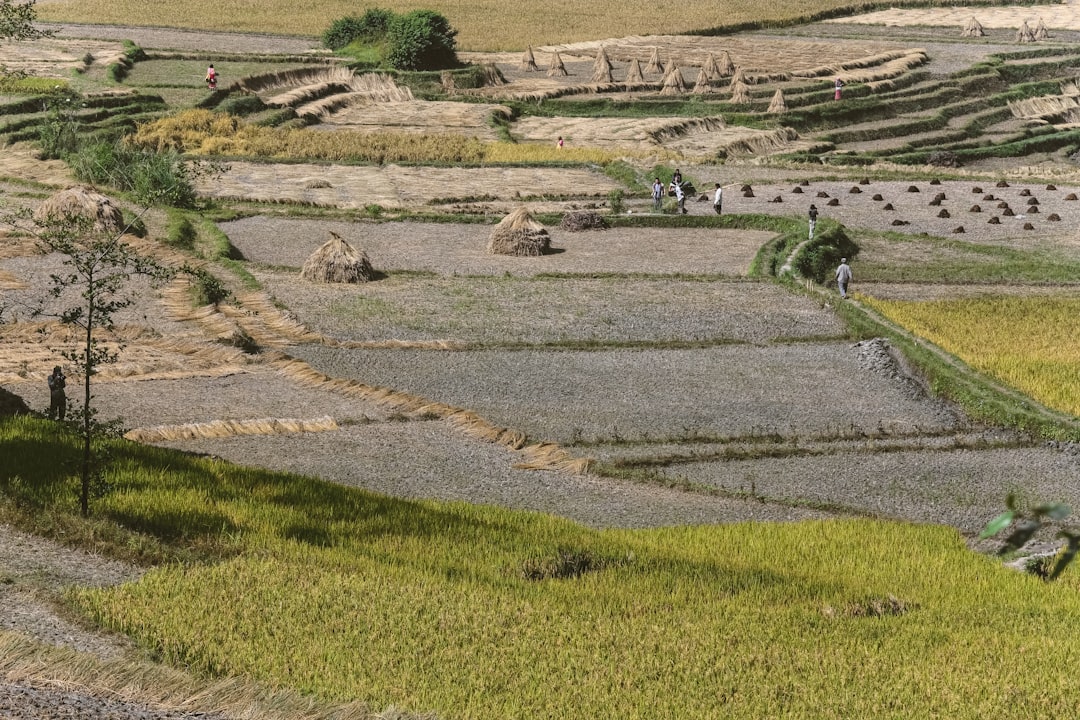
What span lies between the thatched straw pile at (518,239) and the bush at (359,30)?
50007 mm

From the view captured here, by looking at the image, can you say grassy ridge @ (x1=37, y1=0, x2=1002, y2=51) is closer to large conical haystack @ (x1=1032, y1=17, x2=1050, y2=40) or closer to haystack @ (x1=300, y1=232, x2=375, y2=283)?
large conical haystack @ (x1=1032, y1=17, x2=1050, y2=40)

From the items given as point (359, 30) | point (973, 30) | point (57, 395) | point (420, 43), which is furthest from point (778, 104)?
point (57, 395)

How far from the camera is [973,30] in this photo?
10612cm

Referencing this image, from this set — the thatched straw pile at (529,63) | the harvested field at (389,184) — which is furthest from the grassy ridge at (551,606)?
the thatched straw pile at (529,63)

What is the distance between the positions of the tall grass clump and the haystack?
12051 millimetres

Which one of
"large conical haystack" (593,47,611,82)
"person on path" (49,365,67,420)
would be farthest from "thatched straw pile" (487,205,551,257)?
"large conical haystack" (593,47,611,82)

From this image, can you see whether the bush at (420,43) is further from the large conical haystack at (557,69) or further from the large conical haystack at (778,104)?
the large conical haystack at (778,104)

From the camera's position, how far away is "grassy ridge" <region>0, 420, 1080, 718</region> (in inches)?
519

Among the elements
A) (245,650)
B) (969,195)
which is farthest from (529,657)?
(969,195)

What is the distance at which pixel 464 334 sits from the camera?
3169cm

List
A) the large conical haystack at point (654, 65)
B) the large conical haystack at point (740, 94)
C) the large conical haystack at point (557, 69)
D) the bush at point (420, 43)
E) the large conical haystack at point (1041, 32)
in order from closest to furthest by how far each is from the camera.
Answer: the large conical haystack at point (740, 94) → the bush at point (420, 43) → the large conical haystack at point (557, 69) → the large conical haystack at point (654, 65) → the large conical haystack at point (1041, 32)

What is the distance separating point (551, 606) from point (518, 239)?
26220mm

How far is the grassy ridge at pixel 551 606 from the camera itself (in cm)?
1319

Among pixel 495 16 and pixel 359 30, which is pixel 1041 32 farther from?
pixel 359 30
